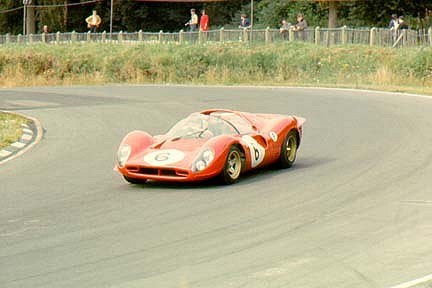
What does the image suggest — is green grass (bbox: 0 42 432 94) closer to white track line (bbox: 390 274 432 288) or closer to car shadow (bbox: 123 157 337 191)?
car shadow (bbox: 123 157 337 191)

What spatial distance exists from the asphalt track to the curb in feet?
0.72

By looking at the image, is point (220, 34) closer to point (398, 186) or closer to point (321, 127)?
point (321, 127)

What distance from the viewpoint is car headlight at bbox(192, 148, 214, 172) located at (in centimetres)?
1378

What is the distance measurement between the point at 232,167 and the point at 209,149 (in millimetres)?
542

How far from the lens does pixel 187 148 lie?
1427 cm

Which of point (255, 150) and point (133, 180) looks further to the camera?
point (255, 150)

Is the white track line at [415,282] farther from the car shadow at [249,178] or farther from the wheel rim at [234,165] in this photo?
the wheel rim at [234,165]

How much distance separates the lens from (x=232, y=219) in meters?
11.6

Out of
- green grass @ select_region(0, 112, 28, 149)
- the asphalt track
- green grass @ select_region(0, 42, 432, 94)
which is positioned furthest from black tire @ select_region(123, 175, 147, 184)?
green grass @ select_region(0, 42, 432, 94)

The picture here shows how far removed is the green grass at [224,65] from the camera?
38.0 metres

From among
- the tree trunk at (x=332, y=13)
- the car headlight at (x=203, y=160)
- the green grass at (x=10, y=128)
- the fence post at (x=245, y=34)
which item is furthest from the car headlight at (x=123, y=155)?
the tree trunk at (x=332, y=13)

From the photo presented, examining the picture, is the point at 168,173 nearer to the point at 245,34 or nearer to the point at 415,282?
the point at 415,282

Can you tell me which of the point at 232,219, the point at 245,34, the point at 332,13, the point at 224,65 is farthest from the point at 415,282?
the point at 332,13

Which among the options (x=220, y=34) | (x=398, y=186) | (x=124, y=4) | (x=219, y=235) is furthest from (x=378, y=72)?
(x=124, y=4)
